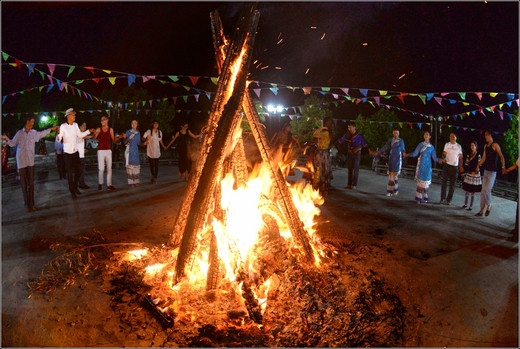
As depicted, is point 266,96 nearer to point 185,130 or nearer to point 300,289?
point 185,130

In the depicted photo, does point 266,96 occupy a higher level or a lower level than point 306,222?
higher

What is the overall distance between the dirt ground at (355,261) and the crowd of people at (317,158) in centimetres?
62

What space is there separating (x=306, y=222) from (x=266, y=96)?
4450 cm

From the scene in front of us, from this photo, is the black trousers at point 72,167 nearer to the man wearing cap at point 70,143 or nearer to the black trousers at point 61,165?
the man wearing cap at point 70,143

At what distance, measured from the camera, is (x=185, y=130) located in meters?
12.4

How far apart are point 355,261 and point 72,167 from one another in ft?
27.7

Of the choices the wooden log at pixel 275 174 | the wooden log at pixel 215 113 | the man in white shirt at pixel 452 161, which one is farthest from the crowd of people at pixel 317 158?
the wooden log at pixel 215 113

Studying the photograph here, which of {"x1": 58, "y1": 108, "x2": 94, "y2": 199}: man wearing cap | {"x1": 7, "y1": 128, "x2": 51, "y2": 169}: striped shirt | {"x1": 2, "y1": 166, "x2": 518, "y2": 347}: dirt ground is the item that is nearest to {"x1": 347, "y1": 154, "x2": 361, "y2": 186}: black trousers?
{"x1": 2, "y1": 166, "x2": 518, "y2": 347}: dirt ground

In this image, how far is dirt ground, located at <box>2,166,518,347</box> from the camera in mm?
3338

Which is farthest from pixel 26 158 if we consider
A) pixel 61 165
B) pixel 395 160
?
pixel 395 160

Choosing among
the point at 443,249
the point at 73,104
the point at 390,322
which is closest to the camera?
the point at 390,322

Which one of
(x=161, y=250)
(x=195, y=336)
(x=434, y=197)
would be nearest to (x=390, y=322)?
(x=195, y=336)

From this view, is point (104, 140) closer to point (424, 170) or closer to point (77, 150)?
point (77, 150)

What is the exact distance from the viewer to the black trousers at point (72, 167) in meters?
9.14
